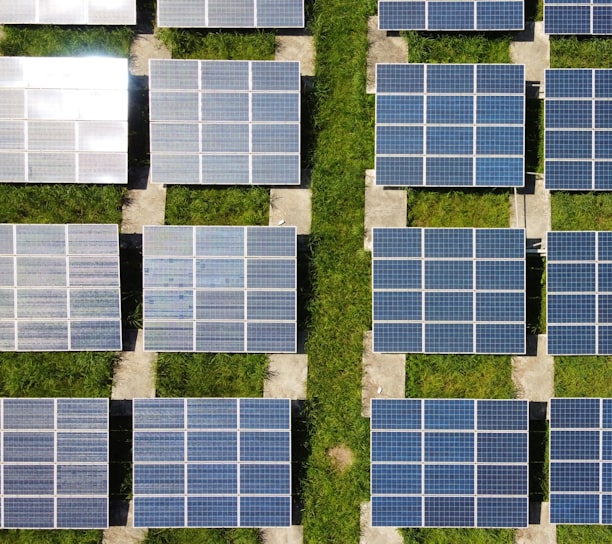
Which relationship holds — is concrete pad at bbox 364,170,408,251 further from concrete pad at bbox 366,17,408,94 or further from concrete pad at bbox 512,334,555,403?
concrete pad at bbox 512,334,555,403

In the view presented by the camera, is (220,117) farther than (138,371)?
No

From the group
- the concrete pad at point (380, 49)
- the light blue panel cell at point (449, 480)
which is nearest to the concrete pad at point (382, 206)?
the concrete pad at point (380, 49)

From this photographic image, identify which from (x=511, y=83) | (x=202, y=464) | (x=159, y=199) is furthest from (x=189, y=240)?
(x=511, y=83)

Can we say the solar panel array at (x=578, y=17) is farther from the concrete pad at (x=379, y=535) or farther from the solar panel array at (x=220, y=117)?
the concrete pad at (x=379, y=535)

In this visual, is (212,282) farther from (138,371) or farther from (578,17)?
(578,17)

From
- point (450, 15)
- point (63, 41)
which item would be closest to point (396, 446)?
point (450, 15)

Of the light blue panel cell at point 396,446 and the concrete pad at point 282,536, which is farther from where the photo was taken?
the concrete pad at point 282,536

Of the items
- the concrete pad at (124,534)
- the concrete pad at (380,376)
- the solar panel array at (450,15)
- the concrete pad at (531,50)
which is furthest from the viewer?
the concrete pad at (531,50)
